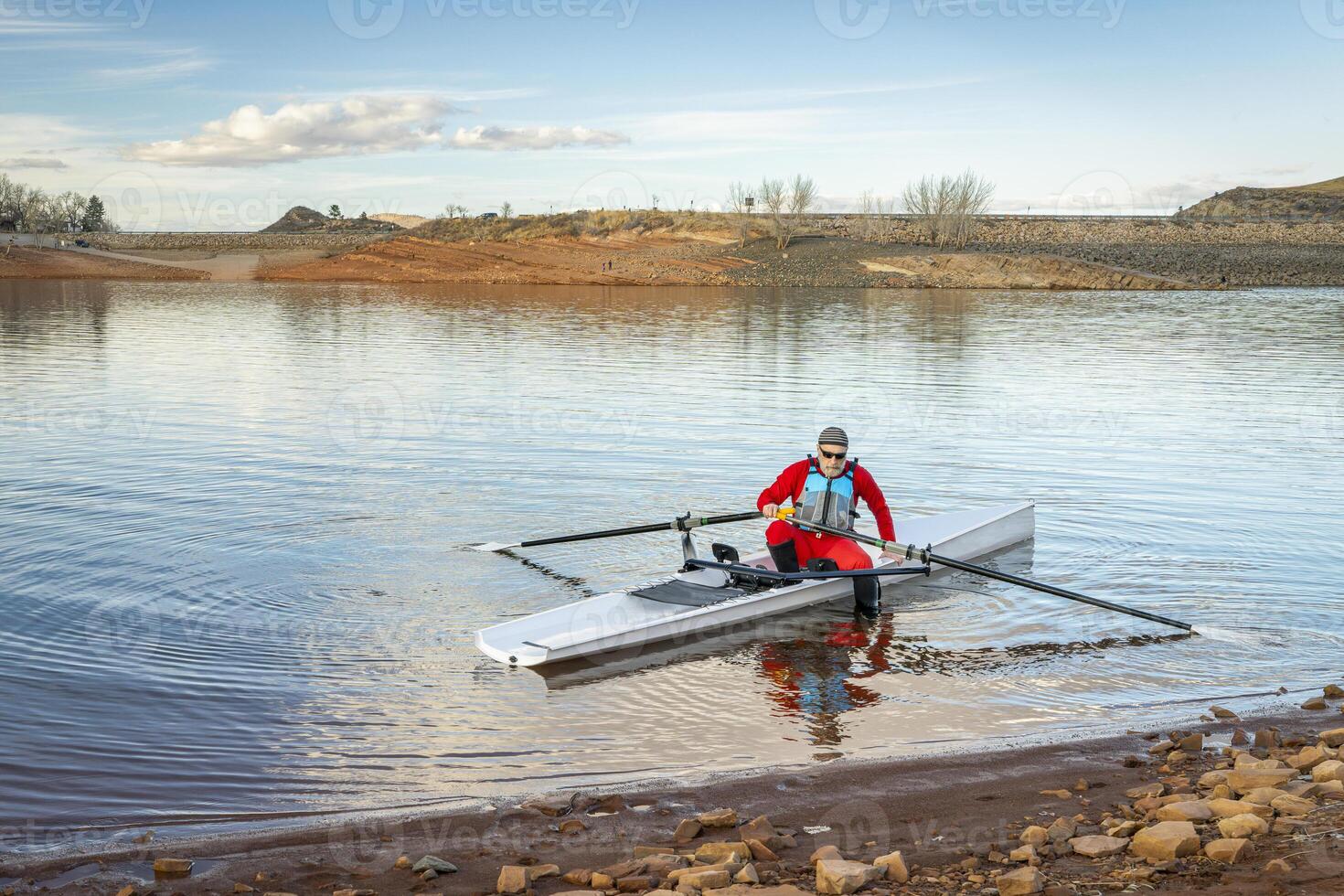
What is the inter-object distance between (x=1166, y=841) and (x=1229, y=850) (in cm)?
25

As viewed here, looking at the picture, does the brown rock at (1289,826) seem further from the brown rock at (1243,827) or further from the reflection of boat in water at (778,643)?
the reflection of boat in water at (778,643)

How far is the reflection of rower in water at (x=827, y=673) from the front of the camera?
839 centimetres

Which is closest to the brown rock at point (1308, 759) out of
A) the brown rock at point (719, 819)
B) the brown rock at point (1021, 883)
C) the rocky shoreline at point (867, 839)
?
the rocky shoreline at point (867, 839)

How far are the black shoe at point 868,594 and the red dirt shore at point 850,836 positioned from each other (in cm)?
345

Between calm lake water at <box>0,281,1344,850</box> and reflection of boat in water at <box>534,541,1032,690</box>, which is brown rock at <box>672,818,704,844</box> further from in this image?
reflection of boat in water at <box>534,541,1032,690</box>

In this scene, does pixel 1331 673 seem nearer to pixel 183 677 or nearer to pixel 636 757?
pixel 636 757

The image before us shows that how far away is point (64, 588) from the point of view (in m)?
10.7

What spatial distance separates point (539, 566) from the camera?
12.2 m

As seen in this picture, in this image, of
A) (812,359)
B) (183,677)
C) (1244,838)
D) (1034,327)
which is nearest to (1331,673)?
(1244,838)

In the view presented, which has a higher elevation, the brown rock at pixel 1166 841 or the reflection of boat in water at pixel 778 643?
the brown rock at pixel 1166 841

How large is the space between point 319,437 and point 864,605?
10810 millimetres

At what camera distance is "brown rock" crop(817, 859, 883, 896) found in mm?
5055

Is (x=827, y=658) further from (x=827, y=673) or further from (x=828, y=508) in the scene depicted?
(x=828, y=508)

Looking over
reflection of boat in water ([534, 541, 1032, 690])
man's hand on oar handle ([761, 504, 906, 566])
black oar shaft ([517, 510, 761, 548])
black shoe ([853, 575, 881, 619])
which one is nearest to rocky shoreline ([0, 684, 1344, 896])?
reflection of boat in water ([534, 541, 1032, 690])
